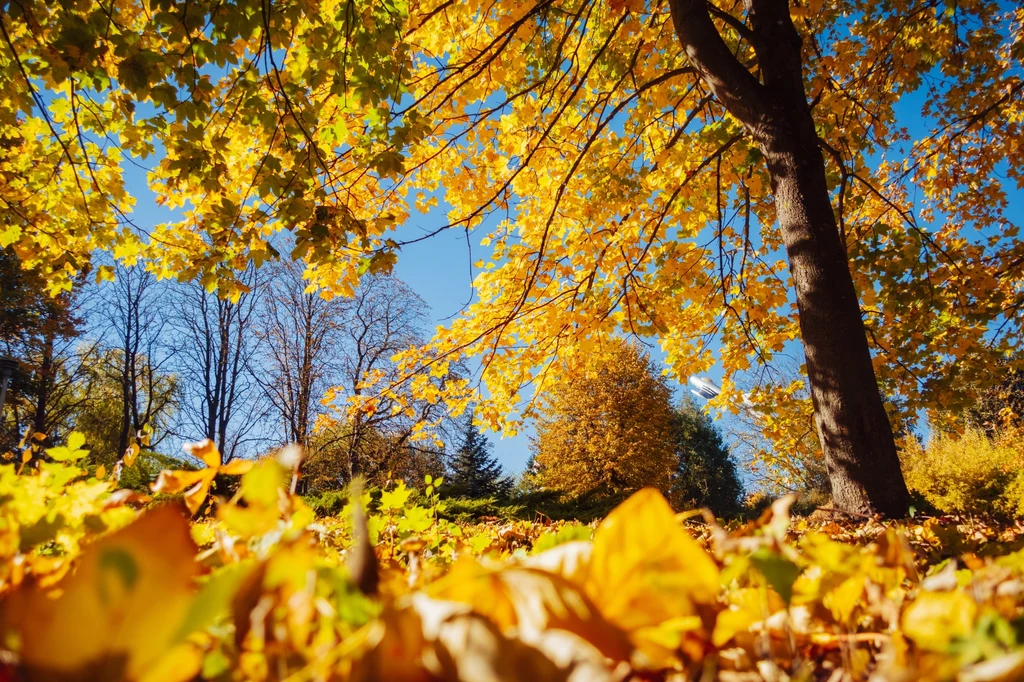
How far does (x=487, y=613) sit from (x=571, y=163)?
5706 millimetres

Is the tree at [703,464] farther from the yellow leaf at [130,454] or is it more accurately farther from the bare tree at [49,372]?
the yellow leaf at [130,454]

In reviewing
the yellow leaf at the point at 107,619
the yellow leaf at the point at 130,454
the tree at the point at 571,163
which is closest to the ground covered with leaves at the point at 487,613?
the yellow leaf at the point at 107,619

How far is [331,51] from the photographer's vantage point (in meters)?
3.28

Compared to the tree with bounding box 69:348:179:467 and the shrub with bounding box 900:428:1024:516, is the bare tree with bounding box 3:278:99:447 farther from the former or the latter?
the shrub with bounding box 900:428:1024:516

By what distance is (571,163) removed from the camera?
562cm

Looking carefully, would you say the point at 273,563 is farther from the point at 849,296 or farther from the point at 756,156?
the point at 756,156

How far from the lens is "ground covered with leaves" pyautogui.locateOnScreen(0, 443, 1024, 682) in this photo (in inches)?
11.0

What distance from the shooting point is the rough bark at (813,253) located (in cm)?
326

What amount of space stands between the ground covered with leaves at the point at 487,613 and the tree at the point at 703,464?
3162 cm

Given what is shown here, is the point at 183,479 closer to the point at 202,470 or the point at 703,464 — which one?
the point at 202,470

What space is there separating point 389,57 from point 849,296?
10.9 feet

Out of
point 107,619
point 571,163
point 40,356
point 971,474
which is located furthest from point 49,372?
point 971,474

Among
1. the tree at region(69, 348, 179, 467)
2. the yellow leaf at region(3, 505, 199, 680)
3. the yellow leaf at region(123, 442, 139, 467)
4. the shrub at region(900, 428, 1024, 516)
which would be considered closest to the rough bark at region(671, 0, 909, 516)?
the yellow leaf at region(123, 442, 139, 467)

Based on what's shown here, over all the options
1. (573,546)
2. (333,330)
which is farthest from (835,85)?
(333,330)
